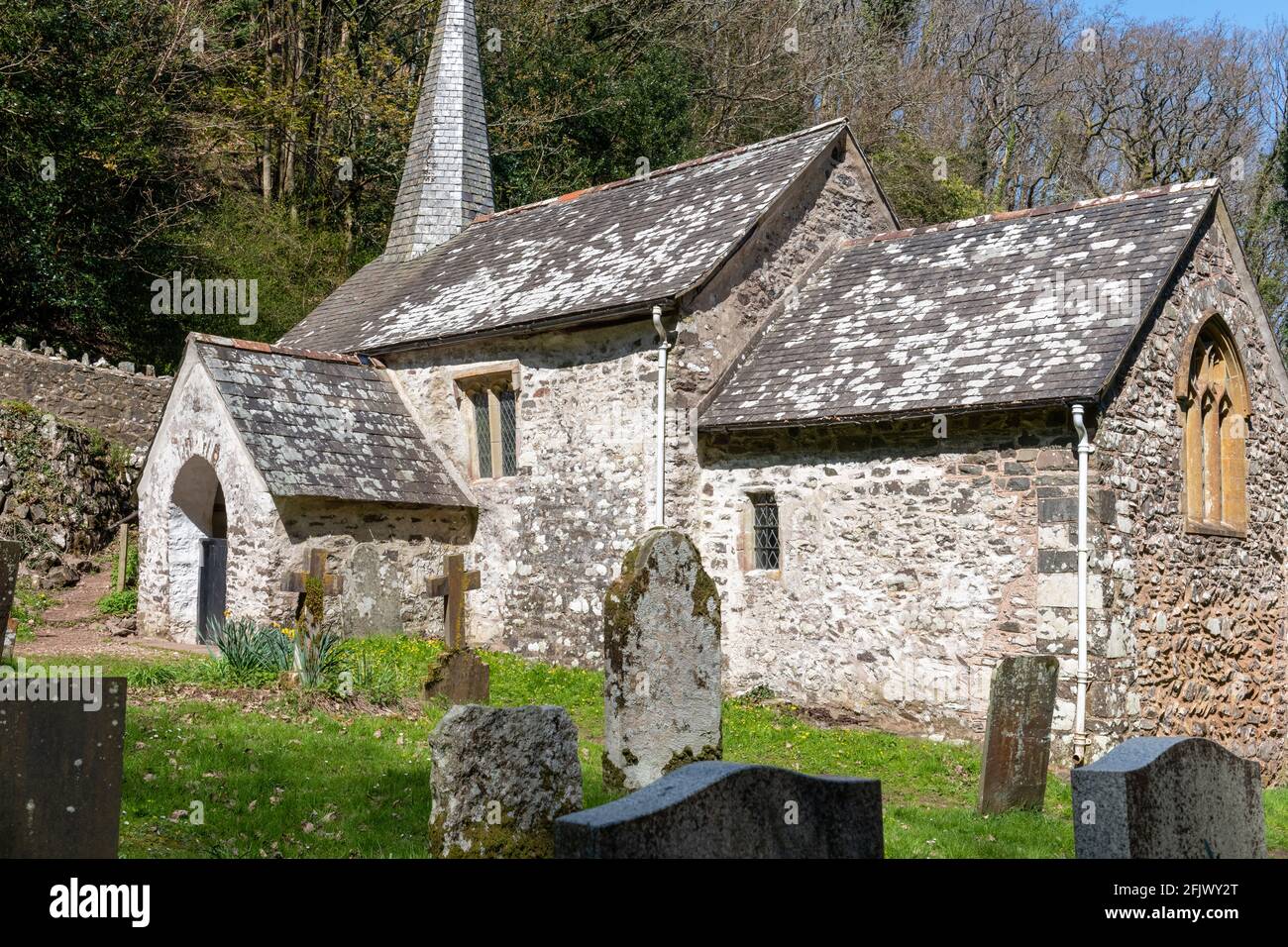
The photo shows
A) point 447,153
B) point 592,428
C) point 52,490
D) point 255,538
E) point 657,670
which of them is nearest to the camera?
point 657,670

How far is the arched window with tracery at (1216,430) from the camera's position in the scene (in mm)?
14359

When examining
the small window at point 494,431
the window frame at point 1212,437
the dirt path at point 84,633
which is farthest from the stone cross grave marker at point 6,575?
the window frame at point 1212,437

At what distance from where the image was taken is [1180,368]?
1405 cm

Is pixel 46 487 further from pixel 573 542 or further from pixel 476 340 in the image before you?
pixel 573 542

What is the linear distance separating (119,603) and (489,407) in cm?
639

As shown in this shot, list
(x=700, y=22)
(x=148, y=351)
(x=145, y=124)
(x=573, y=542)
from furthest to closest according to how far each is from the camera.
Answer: (x=700, y=22) < (x=148, y=351) < (x=145, y=124) < (x=573, y=542)

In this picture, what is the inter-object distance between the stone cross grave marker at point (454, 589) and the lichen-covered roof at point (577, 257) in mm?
3344

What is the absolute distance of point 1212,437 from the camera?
584 inches

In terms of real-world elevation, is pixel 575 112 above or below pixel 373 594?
above

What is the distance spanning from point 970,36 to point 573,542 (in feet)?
88.4

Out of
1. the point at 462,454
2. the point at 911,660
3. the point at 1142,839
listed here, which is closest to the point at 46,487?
the point at 462,454

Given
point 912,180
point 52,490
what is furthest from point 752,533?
point 912,180

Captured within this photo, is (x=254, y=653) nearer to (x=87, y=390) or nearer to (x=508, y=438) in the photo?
(x=508, y=438)

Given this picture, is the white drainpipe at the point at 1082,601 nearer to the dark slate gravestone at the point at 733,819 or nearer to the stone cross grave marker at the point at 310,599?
the stone cross grave marker at the point at 310,599
